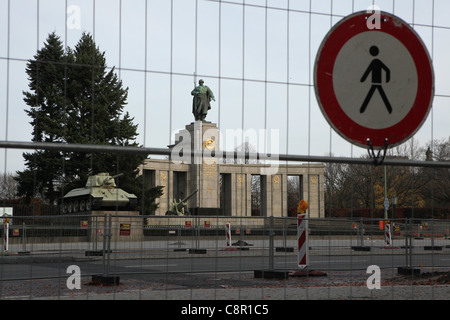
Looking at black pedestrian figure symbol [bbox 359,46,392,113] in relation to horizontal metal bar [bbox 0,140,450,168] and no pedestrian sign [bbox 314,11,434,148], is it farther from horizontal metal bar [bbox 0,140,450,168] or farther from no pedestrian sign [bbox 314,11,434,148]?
horizontal metal bar [bbox 0,140,450,168]

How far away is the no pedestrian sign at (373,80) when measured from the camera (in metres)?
2.69

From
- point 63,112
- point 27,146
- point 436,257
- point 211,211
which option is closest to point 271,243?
point 436,257

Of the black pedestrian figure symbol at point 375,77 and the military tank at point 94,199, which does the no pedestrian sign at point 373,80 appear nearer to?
the black pedestrian figure symbol at point 375,77

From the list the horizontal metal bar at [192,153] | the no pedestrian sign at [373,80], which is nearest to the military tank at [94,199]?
the horizontal metal bar at [192,153]

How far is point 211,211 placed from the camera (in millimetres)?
45281

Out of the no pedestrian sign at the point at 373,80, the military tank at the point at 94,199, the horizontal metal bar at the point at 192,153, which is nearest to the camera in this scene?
the no pedestrian sign at the point at 373,80

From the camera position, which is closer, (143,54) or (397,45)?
(397,45)

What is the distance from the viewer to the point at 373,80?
269 centimetres

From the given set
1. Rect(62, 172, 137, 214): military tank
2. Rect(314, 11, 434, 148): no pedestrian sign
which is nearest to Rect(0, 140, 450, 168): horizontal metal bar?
Rect(314, 11, 434, 148): no pedestrian sign

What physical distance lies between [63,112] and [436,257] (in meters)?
11.3

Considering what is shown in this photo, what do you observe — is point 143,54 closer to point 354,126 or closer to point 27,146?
point 27,146

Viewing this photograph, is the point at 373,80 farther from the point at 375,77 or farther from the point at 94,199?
the point at 94,199

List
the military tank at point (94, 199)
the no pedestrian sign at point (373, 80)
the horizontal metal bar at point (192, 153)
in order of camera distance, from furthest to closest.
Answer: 1. the military tank at point (94, 199)
2. the horizontal metal bar at point (192, 153)
3. the no pedestrian sign at point (373, 80)

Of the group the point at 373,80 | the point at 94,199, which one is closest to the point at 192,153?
the point at 373,80
